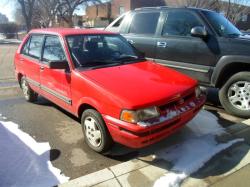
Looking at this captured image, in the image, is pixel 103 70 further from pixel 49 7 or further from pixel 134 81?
pixel 49 7

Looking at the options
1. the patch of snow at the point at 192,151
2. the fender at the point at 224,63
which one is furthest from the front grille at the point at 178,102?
the fender at the point at 224,63

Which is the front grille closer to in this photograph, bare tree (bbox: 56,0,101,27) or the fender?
the fender

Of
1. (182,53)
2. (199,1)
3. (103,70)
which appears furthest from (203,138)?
(199,1)

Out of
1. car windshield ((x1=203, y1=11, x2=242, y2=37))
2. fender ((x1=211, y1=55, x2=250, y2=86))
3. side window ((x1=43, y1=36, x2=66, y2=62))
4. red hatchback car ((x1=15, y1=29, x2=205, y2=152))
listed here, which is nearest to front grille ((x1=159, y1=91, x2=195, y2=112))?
red hatchback car ((x1=15, y1=29, x2=205, y2=152))

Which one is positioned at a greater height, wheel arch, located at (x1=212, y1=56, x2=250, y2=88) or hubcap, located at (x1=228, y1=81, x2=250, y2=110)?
wheel arch, located at (x1=212, y1=56, x2=250, y2=88)

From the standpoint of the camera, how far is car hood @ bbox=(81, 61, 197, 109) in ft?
10.6

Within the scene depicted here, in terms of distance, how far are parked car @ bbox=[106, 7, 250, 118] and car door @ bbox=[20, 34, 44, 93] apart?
2.20m

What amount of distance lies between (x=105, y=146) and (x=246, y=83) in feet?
8.98

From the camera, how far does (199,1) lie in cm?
2339

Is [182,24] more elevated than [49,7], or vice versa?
[49,7]

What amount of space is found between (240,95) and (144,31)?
2.56 metres

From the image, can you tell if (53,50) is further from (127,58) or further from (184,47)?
(184,47)

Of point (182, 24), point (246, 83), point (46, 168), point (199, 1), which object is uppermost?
point (199, 1)

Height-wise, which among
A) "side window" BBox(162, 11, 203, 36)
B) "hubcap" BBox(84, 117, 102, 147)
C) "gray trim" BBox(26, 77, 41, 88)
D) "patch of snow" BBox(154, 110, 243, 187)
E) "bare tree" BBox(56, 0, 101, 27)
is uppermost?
"bare tree" BBox(56, 0, 101, 27)
